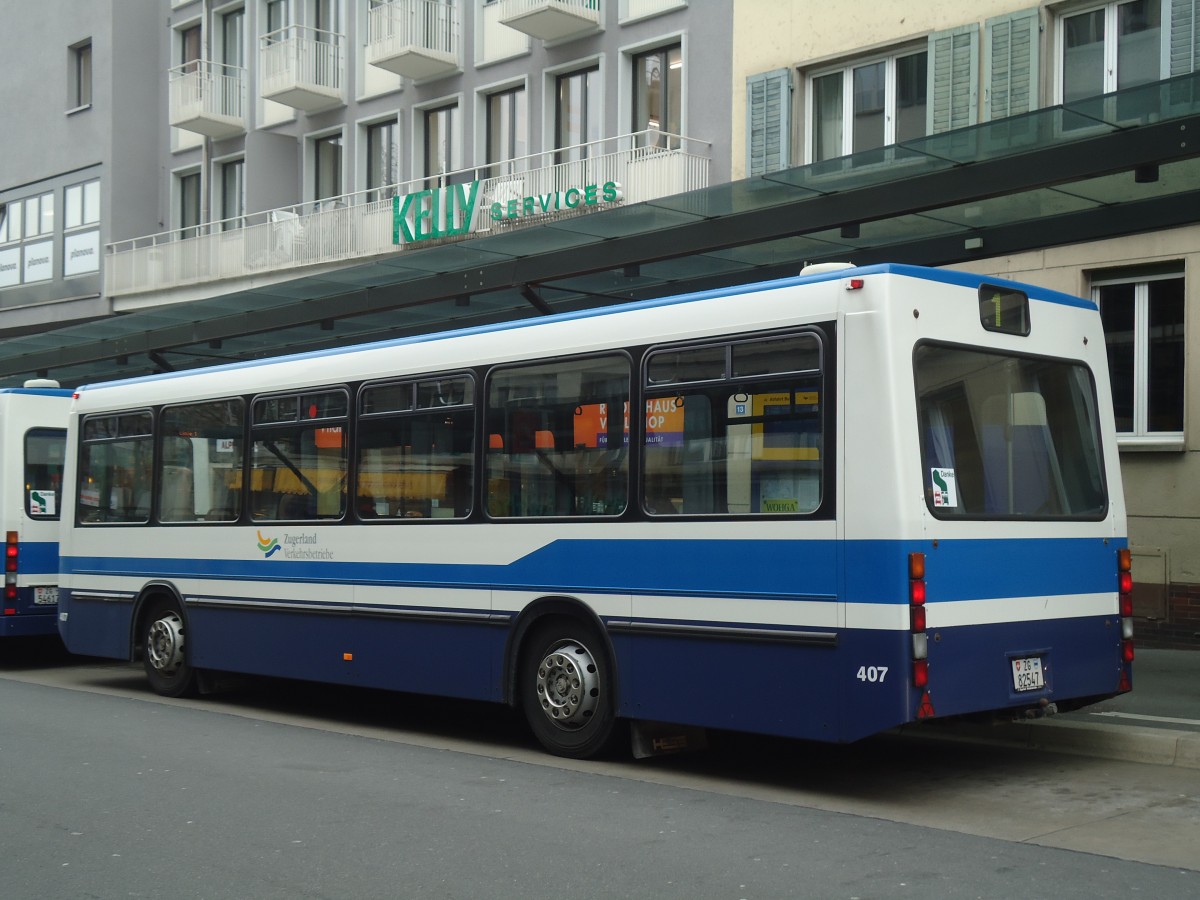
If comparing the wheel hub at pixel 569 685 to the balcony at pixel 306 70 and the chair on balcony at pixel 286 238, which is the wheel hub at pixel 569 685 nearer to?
the chair on balcony at pixel 286 238

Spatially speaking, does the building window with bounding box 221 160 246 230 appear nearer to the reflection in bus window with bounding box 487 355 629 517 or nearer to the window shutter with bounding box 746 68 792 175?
the window shutter with bounding box 746 68 792 175

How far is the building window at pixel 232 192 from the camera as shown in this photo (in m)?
34.0

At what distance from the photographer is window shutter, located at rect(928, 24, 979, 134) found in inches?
744

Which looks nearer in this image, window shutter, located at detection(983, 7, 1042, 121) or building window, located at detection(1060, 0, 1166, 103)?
building window, located at detection(1060, 0, 1166, 103)

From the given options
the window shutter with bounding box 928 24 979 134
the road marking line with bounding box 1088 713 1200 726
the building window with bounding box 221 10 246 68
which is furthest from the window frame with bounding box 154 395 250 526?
the building window with bounding box 221 10 246 68

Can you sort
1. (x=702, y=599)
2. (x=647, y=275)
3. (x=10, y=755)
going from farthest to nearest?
(x=647, y=275), (x=10, y=755), (x=702, y=599)

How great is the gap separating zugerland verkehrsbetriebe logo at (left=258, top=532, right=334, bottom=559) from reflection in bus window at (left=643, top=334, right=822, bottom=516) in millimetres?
3621

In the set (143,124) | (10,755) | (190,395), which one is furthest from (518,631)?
(143,124)

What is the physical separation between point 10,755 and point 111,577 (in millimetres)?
4483

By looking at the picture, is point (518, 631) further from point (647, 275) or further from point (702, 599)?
point (647, 275)

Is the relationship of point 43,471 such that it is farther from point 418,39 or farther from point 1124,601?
point 418,39

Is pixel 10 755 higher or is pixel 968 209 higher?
pixel 968 209

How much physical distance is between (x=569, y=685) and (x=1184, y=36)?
11465 millimetres

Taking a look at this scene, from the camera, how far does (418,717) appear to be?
1225cm
